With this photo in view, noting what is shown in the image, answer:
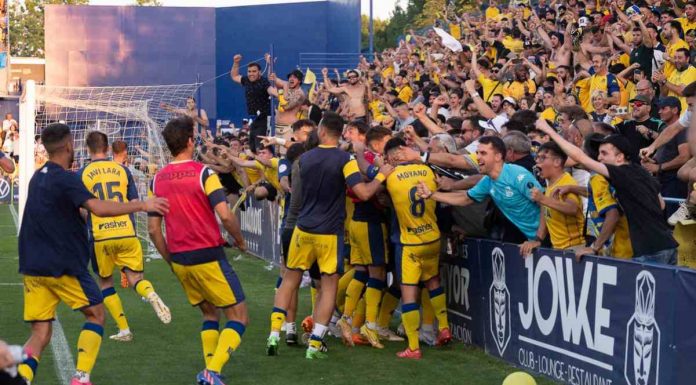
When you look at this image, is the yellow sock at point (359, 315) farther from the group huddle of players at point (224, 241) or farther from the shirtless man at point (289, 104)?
the shirtless man at point (289, 104)

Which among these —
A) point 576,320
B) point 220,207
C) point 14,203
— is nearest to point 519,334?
point 576,320

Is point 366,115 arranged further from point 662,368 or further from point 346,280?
point 662,368

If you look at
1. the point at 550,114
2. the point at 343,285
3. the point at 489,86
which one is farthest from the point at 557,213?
the point at 489,86

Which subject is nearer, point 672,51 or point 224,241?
point 224,241

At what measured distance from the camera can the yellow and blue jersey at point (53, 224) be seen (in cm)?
793

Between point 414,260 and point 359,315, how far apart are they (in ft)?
4.22

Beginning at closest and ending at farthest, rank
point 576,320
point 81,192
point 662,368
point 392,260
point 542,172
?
point 662,368, point 81,192, point 576,320, point 542,172, point 392,260

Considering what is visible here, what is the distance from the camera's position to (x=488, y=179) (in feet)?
32.3

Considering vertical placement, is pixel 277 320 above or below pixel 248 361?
above

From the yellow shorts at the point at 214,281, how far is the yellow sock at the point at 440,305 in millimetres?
2814

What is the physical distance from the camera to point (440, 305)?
35.3 ft

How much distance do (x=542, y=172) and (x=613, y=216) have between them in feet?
3.87

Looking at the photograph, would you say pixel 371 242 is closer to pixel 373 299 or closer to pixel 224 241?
pixel 373 299

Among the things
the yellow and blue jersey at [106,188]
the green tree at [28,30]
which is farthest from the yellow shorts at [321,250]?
the green tree at [28,30]
